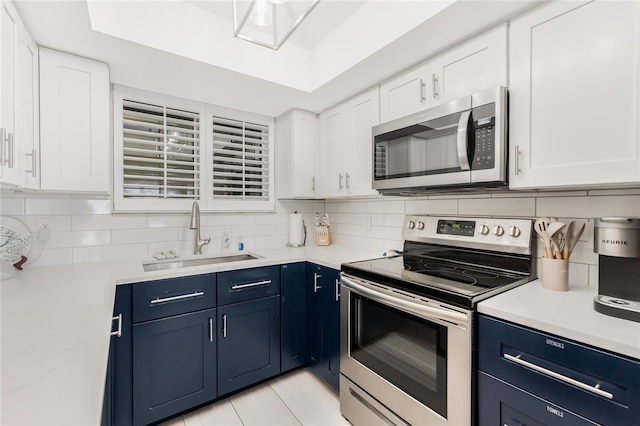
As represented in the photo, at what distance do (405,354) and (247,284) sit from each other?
43.5 inches

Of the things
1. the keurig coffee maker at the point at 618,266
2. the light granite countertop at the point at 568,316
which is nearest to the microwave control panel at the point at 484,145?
the keurig coffee maker at the point at 618,266

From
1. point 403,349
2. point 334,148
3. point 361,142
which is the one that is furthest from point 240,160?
point 403,349

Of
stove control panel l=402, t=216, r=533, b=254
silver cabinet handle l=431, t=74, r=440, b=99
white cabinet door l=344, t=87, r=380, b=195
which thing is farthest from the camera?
white cabinet door l=344, t=87, r=380, b=195

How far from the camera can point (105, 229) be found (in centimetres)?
209

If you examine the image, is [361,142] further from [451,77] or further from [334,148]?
[451,77]

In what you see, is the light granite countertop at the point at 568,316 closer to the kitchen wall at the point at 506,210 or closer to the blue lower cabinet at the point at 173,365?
the kitchen wall at the point at 506,210

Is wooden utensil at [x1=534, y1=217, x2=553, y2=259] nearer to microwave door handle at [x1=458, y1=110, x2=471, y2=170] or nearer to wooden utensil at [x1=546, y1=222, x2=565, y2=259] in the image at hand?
wooden utensil at [x1=546, y1=222, x2=565, y2=259]

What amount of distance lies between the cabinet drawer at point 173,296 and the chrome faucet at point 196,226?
560mm

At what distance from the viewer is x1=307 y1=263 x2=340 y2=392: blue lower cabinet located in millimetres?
1976

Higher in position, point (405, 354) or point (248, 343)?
point (405, 354)

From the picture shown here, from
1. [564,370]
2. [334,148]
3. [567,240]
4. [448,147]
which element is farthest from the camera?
[334,148]

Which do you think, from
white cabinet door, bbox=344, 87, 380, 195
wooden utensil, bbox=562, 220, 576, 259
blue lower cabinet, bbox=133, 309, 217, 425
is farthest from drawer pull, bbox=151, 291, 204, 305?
wooden utensil, bbox=562, 220, 576, 259

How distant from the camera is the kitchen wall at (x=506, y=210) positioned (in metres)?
1.35

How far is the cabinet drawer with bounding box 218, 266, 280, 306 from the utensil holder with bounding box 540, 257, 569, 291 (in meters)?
1.58
